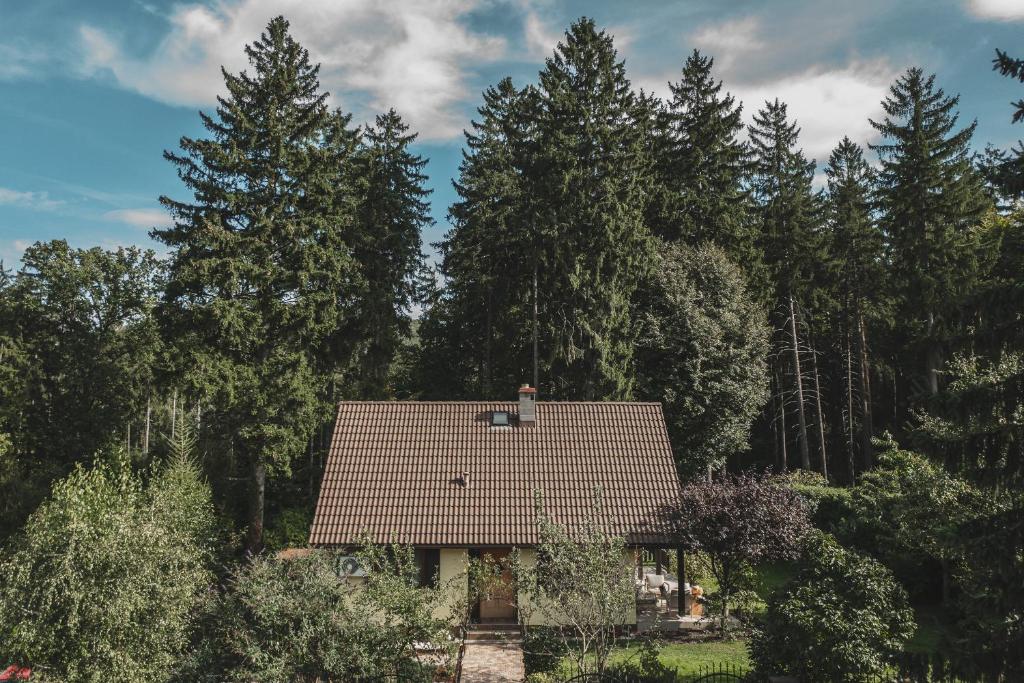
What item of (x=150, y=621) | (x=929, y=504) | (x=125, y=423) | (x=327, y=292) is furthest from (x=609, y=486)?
(x=125, y=423)

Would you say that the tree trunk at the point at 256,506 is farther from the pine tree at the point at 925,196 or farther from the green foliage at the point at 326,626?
the pine tree at the point at 925,196

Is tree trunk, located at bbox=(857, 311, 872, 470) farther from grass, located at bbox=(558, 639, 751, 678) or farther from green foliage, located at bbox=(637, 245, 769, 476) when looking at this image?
grass, located at bbox=(558, 639, 751, 678)

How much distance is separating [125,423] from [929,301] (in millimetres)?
35165

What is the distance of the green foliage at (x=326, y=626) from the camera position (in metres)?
11.9

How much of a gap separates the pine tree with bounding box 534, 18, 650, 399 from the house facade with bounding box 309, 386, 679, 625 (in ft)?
20.3

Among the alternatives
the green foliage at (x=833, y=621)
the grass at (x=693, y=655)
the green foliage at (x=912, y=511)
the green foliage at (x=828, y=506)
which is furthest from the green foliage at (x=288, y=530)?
the green foliage at (x=912, y=511)

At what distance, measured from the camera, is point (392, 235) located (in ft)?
107

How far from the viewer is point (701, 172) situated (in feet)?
113

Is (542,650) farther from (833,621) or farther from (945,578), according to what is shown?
(945,578)

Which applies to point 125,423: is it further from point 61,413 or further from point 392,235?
point 392,235

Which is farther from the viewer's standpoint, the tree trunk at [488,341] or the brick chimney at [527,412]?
the tree trunk at [488,341]

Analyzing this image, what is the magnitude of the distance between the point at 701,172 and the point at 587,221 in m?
8.79

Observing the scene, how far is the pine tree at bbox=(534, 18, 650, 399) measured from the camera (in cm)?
2892

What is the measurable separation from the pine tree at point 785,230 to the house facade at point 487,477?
17765 millimetres
